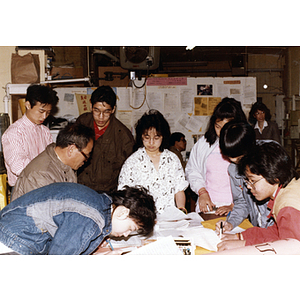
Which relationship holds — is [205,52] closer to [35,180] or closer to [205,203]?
[205,203]

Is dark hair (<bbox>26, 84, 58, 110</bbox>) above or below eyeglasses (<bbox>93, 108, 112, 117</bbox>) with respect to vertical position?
above

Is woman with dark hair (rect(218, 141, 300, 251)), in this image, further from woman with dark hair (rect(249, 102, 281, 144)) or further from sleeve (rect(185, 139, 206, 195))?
woman with dark hair (rect(249, 102, 281, 144))

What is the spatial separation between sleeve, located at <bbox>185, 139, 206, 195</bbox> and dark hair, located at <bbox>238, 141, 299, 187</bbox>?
753 millimetres

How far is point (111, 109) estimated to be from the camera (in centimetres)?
242

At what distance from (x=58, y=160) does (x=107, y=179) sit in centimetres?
92

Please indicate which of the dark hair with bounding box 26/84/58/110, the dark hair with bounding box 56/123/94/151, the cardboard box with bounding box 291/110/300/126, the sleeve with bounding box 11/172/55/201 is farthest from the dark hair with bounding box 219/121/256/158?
the cardboard box with bounding box 291/110/300/126

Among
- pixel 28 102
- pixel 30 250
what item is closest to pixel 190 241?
pixel 30 250

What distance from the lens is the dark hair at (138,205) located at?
138 cm

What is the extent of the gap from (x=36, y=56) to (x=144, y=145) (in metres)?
1.60

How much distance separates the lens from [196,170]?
227 centimetres

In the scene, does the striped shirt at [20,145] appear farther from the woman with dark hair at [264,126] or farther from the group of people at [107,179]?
the woman with dark hair at [264,126]

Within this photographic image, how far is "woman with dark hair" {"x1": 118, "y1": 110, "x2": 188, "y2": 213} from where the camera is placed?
2049mm

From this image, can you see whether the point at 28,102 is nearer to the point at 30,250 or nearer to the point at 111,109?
the point at 111,109

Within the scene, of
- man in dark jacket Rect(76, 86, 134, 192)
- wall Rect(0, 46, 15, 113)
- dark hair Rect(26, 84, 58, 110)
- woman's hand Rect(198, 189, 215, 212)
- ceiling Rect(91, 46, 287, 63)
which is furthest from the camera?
ceiling Rect(91, 46, 287, 63)
